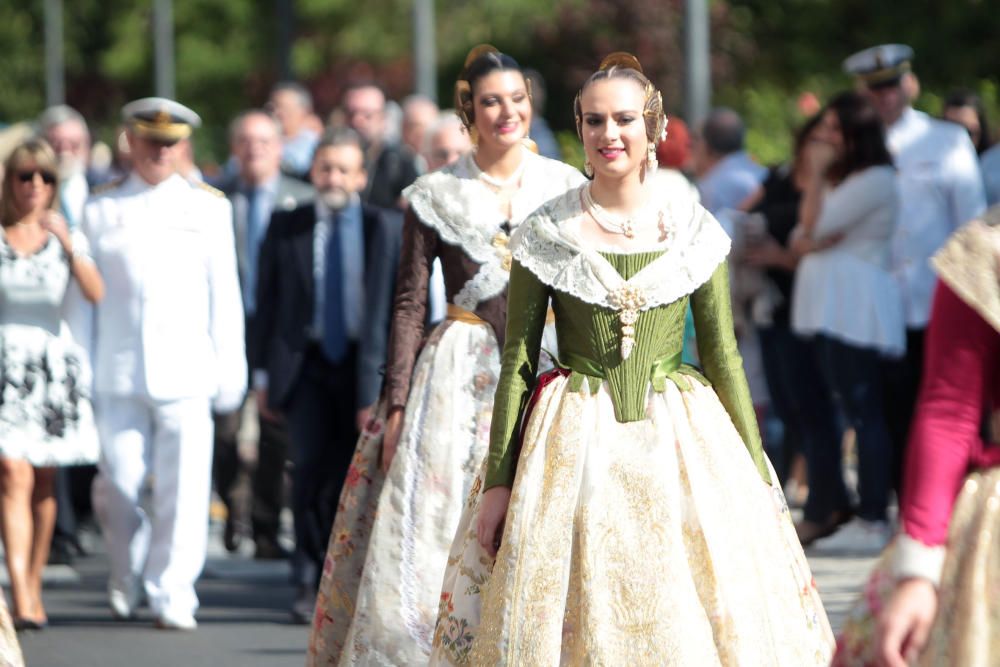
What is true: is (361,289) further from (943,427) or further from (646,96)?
(943,427)

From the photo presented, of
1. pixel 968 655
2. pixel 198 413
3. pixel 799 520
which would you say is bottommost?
pixel 799 520

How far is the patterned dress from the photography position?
17.9 feet

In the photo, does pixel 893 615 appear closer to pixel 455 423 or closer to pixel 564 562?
pixel 564 562

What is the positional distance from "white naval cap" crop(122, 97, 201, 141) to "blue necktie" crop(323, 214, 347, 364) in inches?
32.5

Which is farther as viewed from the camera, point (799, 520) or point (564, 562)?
point (799, 520)

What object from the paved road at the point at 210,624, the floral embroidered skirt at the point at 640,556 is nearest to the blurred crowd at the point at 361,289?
the paved road at the point at 210,624

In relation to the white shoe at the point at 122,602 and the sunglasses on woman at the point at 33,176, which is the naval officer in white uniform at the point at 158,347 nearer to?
the white shoe at the point at 122,602

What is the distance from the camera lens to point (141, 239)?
9.83 metres

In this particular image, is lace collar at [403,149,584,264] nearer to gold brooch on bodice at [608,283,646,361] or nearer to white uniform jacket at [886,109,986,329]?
gold brooch on bodice at [608,283,646,361]

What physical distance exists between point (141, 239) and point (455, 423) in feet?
10.2

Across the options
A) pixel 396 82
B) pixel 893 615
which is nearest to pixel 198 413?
pixel 893 615

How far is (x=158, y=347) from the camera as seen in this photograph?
9789 mm

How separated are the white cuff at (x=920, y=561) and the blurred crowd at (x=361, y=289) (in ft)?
15.3

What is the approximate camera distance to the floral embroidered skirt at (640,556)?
5.43 meters
